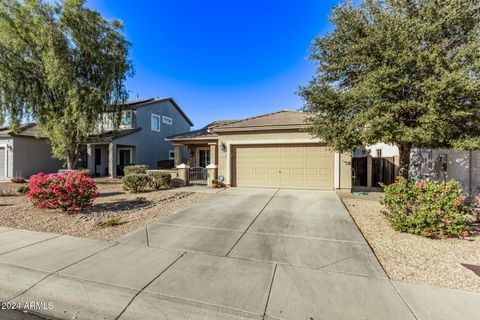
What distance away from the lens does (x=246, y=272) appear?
3.60 m

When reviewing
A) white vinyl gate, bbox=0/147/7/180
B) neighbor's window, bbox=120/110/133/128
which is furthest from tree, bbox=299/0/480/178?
white vinyl gate, bbox=0/147/7/180

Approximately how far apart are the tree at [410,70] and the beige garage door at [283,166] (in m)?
3.83

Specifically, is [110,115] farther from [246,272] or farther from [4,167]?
[246,272]

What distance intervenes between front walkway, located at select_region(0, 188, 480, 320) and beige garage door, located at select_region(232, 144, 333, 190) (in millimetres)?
5247

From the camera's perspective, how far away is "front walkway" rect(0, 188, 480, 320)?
109 inches

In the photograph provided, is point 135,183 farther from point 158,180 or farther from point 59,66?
point 59,66

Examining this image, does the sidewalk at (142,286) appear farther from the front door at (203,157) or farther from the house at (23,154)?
the house at (23,154)

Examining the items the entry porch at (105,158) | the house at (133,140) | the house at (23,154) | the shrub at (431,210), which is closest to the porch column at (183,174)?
the house at (133,140)

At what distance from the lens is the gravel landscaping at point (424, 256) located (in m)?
3.39

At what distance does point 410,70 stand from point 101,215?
9894mm

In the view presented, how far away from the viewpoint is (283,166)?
11320 millimetres

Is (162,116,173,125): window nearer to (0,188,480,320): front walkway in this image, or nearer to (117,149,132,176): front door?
(117,149,132,176): front door

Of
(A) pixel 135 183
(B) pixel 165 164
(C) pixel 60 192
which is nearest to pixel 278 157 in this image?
(A) pixel 135 183

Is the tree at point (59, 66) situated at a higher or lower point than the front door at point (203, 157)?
higher
